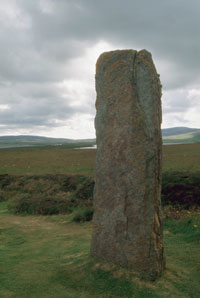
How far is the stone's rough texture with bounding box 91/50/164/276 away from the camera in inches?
224

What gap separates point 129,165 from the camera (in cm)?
580

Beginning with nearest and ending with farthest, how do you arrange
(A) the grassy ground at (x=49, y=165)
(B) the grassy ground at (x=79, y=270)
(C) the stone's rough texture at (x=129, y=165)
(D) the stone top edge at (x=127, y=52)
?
(B) the grassy ground at (x=79, y=270) → (C) the stone's rough texture at (x=129, y=165) → (D) the stone top edge at (x=127, y=52) → (A) the grassy ground at (x=49, y=165)

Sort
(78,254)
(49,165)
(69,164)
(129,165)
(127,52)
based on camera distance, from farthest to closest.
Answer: (69,164) < (49,165) < (78,254) < (127,52) < (129,165)

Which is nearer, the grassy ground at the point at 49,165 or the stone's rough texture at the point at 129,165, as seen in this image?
the stone's rough texture at the point at 129,165

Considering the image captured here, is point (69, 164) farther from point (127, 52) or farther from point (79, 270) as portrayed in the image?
point (127, 52)

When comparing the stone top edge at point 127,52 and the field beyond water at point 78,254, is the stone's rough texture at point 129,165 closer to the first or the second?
the stone top edge at point 127,52

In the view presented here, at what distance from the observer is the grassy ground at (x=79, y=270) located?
17.4 ft

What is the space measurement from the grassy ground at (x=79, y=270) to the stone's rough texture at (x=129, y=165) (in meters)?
0.37

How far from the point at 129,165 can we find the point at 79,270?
255 cm

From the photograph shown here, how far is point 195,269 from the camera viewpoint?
6.23m

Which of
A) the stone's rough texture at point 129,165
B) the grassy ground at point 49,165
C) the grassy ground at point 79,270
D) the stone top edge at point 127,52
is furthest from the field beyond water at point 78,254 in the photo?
the grassy ground at point 49,165

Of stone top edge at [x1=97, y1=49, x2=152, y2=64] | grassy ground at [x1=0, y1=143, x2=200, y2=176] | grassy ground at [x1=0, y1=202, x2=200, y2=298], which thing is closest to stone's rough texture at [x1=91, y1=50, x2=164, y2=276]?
stone top edge at [x1=97, y1=49, x2=152, y2=64]

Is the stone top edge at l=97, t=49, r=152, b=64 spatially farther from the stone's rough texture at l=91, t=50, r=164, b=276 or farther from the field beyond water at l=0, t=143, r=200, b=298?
the field beyond water at l=0, t=143, r=200, b=298

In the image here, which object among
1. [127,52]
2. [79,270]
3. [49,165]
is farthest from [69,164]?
[127,52]
